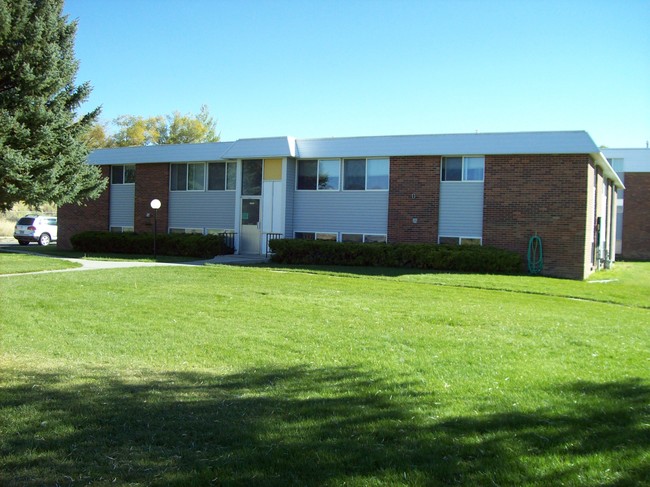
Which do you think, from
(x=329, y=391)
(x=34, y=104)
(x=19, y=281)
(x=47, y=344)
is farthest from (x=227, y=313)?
(x=34, y=104)

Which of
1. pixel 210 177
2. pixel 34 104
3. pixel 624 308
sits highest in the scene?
pixel 34 104

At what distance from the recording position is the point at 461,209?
68.6ft

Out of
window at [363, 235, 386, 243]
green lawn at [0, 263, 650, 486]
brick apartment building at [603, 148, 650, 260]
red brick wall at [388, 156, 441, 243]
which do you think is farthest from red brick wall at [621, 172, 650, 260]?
green lawn at [0, 263, 650, 486]

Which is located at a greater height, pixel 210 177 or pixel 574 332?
pixel 210 177

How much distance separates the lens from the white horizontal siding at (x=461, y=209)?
20734 millimetres

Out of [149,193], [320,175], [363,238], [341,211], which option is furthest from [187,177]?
[363,238]

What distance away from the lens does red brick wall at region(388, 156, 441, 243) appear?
21.3 meters

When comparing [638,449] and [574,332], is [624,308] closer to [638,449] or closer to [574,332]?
[574,332]

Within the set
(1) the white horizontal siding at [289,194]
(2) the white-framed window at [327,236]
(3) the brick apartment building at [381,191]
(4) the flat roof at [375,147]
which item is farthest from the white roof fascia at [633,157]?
(1) the white horizontal siding at [289,194]

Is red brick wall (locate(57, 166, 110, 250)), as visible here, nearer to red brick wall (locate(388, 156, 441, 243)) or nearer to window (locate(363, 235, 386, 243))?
window (locate(363, 235, 386, 243))

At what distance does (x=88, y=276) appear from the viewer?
46.8 ft

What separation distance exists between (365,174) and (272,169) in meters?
3.76

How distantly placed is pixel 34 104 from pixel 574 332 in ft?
57.2

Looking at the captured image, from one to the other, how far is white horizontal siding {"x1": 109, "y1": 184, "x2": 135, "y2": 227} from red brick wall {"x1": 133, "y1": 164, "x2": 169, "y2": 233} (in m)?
0.39
